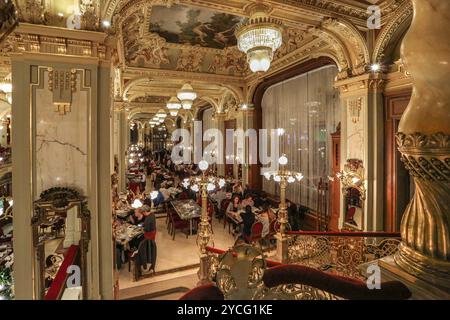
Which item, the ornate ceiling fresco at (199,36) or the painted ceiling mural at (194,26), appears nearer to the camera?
the ornate ceiling fresco at (199,36)

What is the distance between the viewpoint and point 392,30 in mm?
5441

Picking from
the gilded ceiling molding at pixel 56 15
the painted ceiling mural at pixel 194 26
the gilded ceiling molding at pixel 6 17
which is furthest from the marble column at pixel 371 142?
the gilded ceiling molding at pixel 6 17

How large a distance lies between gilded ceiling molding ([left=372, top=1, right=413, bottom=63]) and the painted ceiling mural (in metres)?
3.54

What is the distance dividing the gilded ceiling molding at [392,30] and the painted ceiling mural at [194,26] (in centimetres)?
354

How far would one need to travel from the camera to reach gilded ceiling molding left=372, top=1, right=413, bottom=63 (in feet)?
16.8

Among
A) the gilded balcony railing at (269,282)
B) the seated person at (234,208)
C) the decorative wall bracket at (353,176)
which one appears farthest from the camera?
the seated person at (234,208)

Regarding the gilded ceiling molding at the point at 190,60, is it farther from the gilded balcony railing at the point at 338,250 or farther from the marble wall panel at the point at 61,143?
the gilded balcony railing at the point at 338,250

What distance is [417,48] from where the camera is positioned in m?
1.24

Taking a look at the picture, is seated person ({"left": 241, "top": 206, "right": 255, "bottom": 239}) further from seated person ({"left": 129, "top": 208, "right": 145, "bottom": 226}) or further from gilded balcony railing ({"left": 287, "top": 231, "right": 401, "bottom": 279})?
seated person ({"left": 129, "top": 208, "right": 145, "bottom": 226})

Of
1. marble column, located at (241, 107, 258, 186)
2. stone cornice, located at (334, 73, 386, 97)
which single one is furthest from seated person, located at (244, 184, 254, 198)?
stone cornice, located at (334, 73, 386, 97)

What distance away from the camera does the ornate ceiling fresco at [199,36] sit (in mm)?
3895

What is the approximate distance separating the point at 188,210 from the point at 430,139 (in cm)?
830

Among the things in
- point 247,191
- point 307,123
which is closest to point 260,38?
point 307,123
